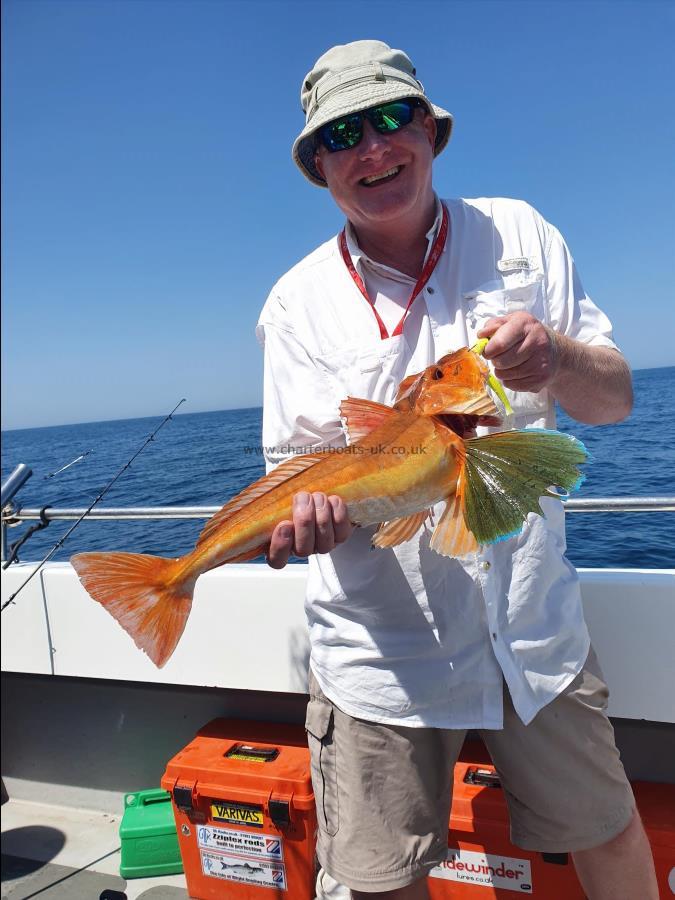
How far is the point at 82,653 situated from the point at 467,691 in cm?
300

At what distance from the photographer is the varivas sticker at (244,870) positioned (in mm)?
3396

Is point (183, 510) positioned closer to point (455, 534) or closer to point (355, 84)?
point (455, 534)

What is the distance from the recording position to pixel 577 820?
234 centimetres

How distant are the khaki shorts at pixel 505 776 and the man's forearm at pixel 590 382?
103cm

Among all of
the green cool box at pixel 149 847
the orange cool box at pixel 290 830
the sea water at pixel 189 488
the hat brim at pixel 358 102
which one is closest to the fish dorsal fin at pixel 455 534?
the sea water at pixel 189 488

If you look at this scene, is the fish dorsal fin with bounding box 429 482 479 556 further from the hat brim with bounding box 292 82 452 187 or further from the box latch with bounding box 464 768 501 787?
the box latch with bounding box 464 768 501 787

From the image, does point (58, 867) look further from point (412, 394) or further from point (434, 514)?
point (412, 394)

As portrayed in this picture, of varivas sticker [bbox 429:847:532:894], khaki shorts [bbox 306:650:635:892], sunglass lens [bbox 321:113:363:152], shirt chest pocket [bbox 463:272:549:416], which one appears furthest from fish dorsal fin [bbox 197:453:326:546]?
varivas sticker [bbox 429:847:532:894]

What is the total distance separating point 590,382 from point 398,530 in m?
0.87

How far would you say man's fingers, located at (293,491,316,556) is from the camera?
2.08 m

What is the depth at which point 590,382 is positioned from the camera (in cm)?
226

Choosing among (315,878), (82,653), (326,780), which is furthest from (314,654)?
(82,653)

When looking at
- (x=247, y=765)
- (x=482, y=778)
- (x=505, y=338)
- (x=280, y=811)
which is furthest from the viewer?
(x=247, y=765)

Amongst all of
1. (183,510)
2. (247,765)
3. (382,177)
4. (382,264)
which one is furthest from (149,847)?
(382,177)
